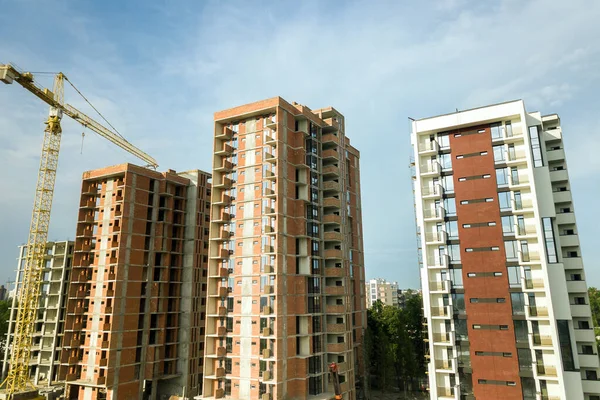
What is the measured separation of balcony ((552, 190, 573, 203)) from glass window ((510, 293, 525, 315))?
13.8 meters

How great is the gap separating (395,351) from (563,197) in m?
39.0

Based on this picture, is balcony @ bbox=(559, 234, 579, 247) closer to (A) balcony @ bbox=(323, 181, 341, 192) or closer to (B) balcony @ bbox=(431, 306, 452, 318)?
(B) balcony @ bbox=(431, 306, 452, 318)

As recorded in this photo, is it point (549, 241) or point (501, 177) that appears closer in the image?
point (549, 241)

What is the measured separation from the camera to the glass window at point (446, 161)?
4922 centimetres

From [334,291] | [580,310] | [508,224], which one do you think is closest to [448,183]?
[508,224]

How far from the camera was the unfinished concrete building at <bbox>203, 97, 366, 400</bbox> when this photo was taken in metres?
49.6

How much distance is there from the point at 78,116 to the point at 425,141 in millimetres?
67574

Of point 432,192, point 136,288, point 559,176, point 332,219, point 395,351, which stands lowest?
point 395,351

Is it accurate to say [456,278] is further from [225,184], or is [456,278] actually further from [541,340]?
[225,184]

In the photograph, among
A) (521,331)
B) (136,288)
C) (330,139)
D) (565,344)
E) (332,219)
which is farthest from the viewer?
(136,288)

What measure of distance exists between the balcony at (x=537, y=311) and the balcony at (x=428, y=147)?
20.2 meters

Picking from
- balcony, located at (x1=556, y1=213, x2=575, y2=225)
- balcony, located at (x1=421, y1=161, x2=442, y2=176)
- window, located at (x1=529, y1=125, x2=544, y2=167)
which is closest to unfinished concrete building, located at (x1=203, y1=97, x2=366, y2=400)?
balcony, located at (x1=421, y1=161, x2=442, y2=176)

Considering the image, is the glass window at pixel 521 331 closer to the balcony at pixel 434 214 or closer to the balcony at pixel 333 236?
the balcony at pixel 434 214

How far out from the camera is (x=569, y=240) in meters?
46.8
